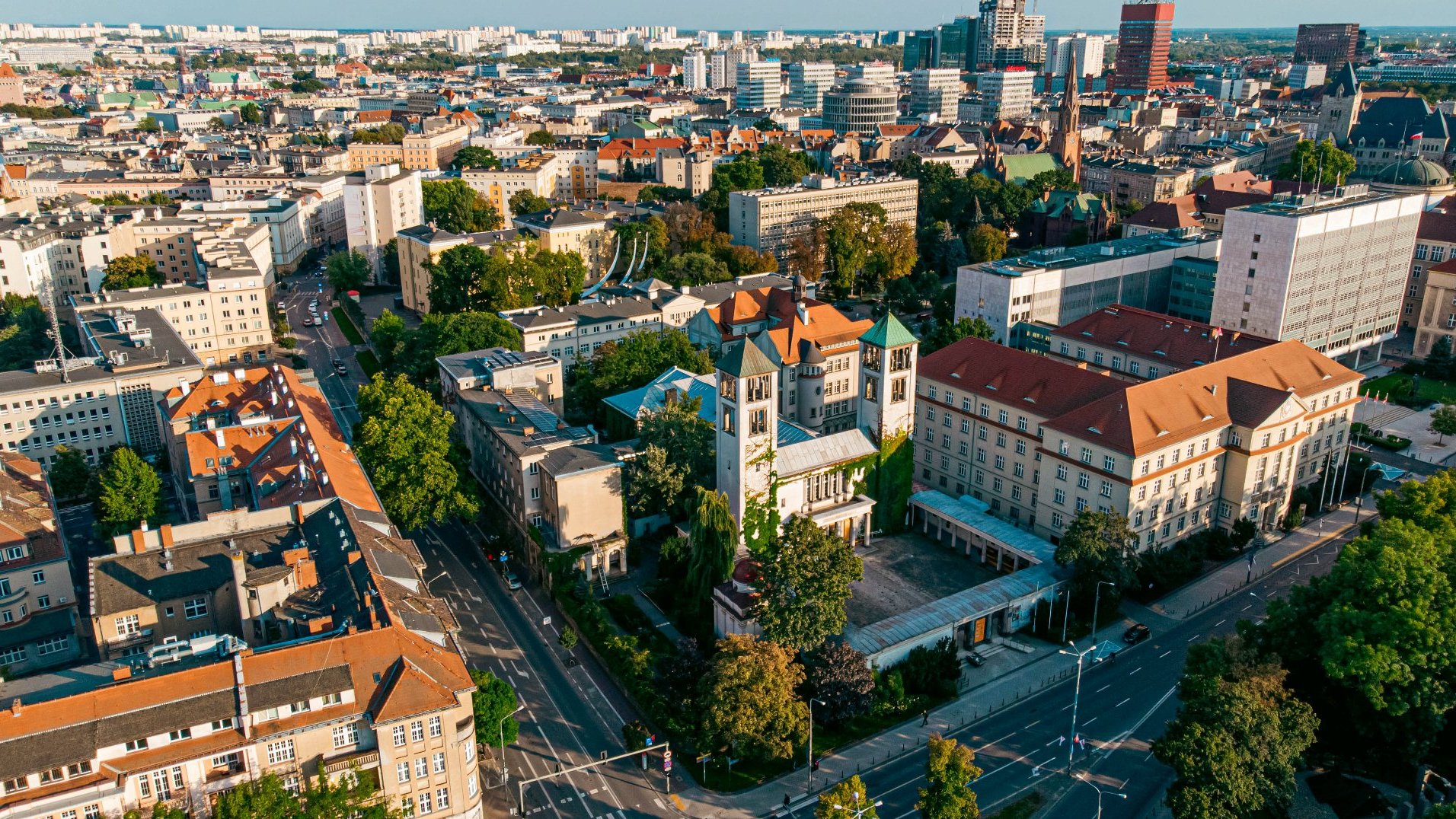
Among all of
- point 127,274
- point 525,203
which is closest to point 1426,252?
point 525,203

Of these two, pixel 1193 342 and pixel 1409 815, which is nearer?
pixel 1409 815

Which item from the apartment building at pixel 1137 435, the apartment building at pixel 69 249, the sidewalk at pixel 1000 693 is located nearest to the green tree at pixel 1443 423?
the apartment building at pixel 1137 435

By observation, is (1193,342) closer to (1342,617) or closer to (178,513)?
(1342,617)

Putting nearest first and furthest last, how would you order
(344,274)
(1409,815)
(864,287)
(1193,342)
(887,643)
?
(1409,815)
(887,643)
(1193,342)
(344,274)
(864,287)

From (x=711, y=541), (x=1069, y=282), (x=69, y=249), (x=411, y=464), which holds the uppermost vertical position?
(x=69, y=249)

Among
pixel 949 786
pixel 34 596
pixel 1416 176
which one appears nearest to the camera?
pixel 949 786

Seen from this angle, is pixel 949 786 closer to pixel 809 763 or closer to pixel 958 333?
pixel 809 763

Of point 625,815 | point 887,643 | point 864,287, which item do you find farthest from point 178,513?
point 864,287
